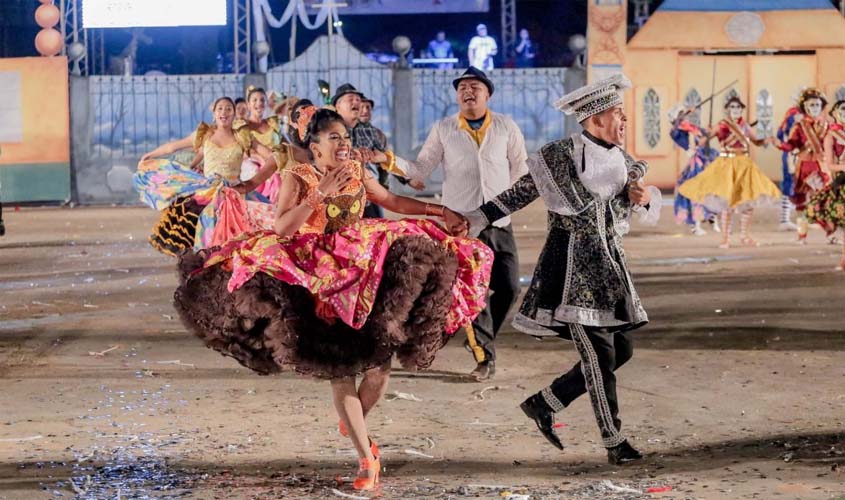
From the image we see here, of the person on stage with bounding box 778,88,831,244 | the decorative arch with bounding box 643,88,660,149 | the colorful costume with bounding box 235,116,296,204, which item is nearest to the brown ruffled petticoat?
the colorful costume with bounding box 235,116,296,204

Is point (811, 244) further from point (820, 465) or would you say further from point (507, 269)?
point (820, 465)

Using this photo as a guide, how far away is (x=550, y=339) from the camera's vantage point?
11266mm

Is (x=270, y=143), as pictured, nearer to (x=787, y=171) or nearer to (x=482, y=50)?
(x=787, y=171)

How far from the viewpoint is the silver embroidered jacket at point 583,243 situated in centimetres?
703

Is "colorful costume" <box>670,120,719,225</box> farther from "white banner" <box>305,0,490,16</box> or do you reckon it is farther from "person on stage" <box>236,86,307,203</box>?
"white banner" <box>305,0,490,16</box>

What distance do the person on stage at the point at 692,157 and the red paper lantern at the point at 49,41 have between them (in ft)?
44.5

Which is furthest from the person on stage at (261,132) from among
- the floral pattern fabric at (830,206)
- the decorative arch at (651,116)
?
the decorative arch at (651,116)

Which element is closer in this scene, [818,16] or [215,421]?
[215,421]

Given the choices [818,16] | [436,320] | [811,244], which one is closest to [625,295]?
[436,320]

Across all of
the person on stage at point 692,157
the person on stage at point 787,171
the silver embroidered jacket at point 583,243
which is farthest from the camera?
the person on stage at point 692,157

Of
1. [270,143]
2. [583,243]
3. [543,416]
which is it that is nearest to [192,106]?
[270,143]

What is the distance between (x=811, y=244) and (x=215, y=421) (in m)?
12.0

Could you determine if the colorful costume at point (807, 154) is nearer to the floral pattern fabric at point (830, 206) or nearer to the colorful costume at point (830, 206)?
the colorful costume at point (830, 206)

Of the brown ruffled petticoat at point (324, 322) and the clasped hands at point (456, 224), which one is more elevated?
the clasped hands at point (456, 224)
